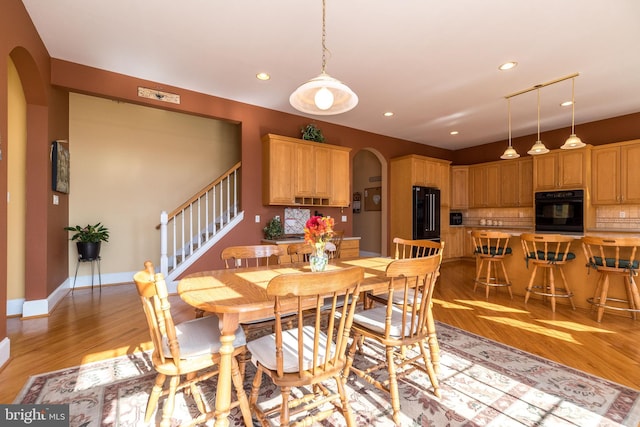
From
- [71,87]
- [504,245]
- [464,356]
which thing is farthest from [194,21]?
[504,245]

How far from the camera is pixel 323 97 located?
212cm

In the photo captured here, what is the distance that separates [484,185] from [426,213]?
6.33 feet

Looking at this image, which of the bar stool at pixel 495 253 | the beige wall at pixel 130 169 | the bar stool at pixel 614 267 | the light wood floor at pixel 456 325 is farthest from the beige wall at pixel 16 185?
the bar stool at pixel 614 267

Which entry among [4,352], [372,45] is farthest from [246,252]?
[372,45]

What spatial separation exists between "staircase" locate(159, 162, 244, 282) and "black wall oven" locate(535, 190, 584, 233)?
5723 mm

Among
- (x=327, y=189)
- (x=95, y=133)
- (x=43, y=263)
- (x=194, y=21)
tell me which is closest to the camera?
(x=194, y=21)

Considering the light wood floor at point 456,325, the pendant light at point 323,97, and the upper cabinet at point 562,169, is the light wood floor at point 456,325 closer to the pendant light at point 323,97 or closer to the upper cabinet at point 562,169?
the pendant light at point 323,97

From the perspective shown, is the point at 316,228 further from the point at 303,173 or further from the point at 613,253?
the point at 613,253

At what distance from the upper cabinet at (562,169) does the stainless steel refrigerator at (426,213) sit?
1911mm

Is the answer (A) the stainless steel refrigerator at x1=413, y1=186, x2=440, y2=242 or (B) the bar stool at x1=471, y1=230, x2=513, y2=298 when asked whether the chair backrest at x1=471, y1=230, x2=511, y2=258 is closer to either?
(B) the bar stool at x1=471, y1=230, x2=513, y2=298

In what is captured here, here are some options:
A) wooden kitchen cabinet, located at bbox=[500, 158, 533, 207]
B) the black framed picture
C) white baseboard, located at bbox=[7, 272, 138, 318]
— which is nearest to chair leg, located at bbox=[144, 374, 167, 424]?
white baseboard, located at bbox=[7, 272, 138, 318]

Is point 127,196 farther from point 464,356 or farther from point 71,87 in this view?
point 464,356

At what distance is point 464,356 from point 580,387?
2.33 feet

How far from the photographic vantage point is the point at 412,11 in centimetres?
255
